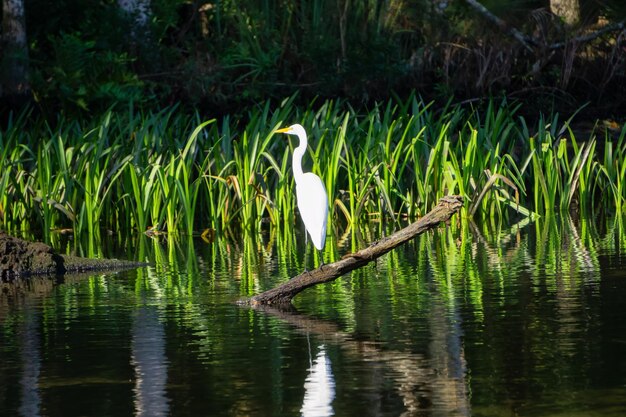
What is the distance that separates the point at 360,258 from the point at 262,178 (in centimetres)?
556

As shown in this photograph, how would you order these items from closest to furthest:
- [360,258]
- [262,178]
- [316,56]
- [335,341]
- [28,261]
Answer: [335,341] → [360,258] → [28,261] → [262,178] → [316,56]

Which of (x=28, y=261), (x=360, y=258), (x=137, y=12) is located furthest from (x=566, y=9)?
(x=360, y=258)

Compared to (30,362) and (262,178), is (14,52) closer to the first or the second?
(262,178)

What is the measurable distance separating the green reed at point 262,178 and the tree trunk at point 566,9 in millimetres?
5549

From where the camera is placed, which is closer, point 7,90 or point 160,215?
point 160,215

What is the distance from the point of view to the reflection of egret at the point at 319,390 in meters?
4.98

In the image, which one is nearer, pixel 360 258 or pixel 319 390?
pixel 319 390

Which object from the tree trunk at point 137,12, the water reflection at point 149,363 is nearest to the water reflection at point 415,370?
the water reflection at point 149,363

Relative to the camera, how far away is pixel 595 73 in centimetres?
1830

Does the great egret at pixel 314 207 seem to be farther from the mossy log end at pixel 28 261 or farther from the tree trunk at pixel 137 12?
the tree trunk at pixel 137 12

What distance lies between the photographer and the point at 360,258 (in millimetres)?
7273

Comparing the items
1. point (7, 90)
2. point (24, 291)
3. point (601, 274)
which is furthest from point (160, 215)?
point (7, 90)

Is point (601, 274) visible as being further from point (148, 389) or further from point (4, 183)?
point (4, 183)

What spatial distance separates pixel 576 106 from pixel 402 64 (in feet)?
8.44
